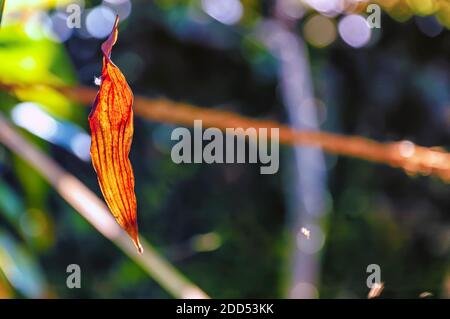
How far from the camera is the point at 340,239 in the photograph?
3.28 ft

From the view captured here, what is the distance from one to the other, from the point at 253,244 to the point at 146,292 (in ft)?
0.57

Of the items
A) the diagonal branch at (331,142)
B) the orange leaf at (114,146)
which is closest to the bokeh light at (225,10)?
the diagonal branch at (331,142)

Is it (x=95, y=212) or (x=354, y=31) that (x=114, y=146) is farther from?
(x=354, y=31)

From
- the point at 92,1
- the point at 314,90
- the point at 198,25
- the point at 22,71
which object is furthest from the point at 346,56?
the point at 22,71

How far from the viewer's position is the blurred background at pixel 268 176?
94 cm

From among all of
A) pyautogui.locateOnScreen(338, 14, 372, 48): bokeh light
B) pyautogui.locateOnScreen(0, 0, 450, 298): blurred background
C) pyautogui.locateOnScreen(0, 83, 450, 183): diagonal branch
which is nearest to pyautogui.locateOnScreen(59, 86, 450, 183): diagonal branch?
pyautogui.locateOnScreen(0, 83, 450, 183): diagonal branch

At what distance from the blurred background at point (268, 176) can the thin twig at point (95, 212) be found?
0.18m

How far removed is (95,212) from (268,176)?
472 mm

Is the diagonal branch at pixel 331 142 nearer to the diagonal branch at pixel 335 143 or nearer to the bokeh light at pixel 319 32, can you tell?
the diagonal branch at pixel 335 143

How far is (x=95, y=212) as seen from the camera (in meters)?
0.63

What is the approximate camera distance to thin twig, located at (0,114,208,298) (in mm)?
615

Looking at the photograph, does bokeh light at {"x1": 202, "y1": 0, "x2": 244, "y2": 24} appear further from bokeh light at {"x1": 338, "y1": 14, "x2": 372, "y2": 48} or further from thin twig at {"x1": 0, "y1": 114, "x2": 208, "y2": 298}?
thin twig at {"x1": 0, "y1": 114, "x2": 208, "y2": 298}

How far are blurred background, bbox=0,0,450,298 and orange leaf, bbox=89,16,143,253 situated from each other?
521 mm
